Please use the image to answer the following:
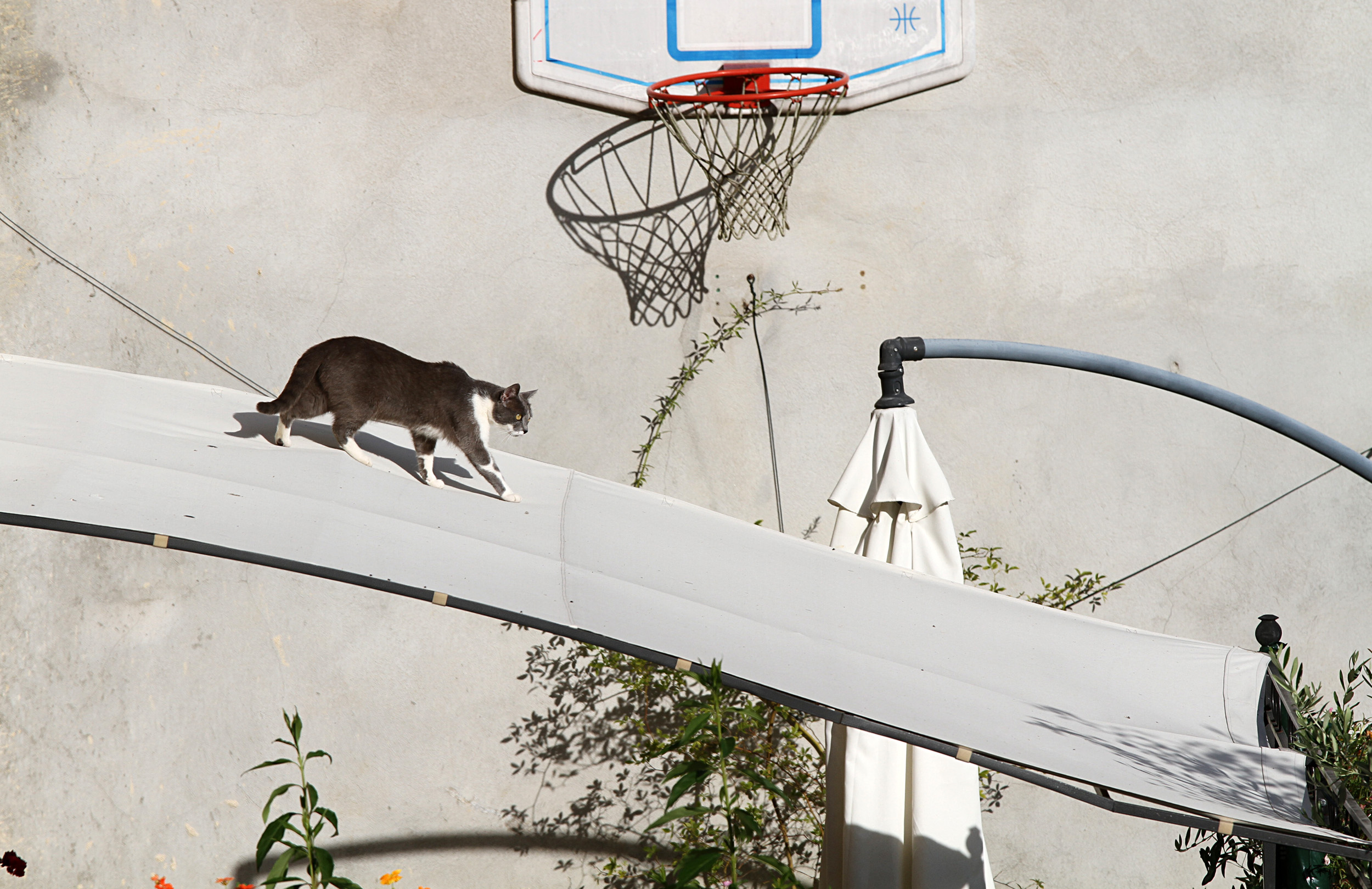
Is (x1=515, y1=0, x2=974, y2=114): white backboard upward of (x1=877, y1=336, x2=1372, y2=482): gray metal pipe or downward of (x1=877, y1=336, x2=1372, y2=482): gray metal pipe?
upward

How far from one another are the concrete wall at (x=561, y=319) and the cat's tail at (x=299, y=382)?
5.10 feet

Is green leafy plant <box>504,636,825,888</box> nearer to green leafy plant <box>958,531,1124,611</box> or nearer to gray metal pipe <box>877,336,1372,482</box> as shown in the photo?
green leafy plant <box>958,531,1124,611</box>

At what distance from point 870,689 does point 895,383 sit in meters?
0.95

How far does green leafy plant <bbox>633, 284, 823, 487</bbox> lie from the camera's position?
12.6 feet

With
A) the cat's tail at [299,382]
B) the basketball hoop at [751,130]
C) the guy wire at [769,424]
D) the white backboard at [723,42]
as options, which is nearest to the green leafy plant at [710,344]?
the guy wire at [769,424]

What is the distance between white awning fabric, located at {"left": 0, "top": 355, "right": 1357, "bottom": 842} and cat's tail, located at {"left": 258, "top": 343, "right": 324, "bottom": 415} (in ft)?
0.36

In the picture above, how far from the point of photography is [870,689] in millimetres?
1826

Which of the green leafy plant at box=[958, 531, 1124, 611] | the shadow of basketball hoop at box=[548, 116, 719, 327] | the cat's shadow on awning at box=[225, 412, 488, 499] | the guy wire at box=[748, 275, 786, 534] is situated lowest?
the cat's shadow on awning at box=[225, 412, 488, 499]

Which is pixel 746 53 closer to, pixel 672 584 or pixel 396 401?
pixel 396 401

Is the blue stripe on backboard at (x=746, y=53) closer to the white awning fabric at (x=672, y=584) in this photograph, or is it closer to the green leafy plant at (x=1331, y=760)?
the white awning fabric at (x=672, y=584)

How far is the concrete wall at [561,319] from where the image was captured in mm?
3744

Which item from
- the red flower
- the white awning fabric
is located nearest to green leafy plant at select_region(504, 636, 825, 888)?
the white awning fabric

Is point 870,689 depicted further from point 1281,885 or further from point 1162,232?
point 1162,232

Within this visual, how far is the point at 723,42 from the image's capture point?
3725mm
